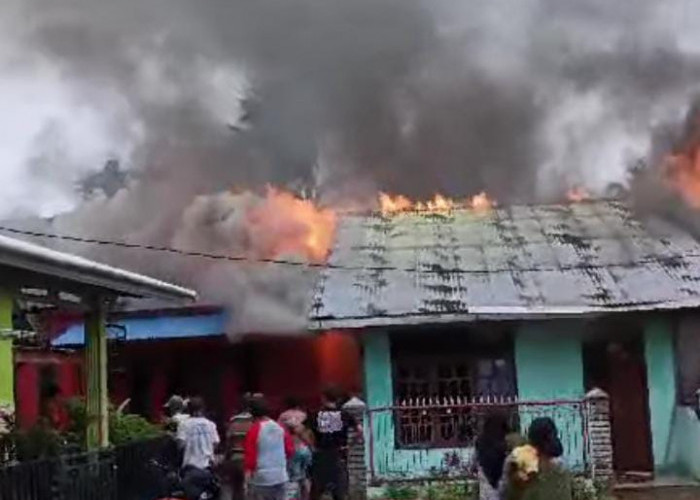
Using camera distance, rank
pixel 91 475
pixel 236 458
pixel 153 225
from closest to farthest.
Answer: pixel 91 475, pixel 236 458, pixel 153 225

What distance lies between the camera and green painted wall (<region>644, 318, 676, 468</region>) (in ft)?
51.2

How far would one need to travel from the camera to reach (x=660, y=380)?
51.5 ft

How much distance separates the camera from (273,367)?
60.1ft

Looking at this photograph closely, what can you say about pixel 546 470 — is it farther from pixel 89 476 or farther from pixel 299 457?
pixel 299 457

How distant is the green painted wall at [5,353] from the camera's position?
9.20 meters

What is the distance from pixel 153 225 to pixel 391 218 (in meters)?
4.77

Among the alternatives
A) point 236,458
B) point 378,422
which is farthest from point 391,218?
point 236,458

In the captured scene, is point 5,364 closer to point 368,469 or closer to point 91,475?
point 91,475

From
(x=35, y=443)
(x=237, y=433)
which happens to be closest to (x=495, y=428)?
(x=35, y=443)

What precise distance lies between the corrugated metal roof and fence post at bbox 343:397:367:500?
128 cm

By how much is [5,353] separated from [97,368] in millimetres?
1589

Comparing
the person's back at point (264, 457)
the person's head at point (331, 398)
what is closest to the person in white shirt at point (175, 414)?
the person's head at point (331, 398)

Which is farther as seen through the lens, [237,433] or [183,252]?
[183,252]

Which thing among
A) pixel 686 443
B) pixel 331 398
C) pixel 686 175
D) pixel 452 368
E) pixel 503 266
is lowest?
pixel 686 443
